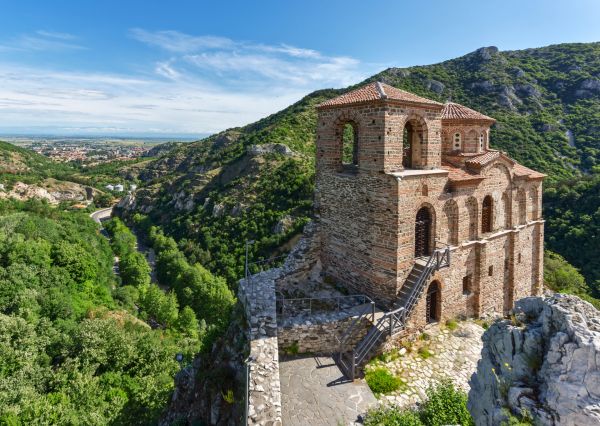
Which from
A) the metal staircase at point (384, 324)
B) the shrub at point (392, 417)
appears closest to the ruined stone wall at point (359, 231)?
the metal staircase at point (384, 324)

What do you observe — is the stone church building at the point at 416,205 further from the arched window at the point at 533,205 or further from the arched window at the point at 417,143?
the arched window at the point at 533,205

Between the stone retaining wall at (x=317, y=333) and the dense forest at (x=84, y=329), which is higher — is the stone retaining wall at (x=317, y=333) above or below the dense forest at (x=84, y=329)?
above

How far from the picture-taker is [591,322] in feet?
16.7

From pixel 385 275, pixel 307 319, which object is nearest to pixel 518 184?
pixel 385 275

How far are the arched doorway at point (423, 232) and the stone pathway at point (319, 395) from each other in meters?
5.32

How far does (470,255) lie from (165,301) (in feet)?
97.8

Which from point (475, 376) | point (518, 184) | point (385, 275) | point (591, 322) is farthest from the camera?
point (518, 184)

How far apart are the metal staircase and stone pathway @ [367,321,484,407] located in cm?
56

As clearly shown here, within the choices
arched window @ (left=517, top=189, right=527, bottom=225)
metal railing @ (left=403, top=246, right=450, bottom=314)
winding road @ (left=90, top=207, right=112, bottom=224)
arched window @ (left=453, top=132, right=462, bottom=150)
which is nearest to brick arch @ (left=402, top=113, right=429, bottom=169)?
metal railing @ (left=403, top=246, right=450, bottom=314)

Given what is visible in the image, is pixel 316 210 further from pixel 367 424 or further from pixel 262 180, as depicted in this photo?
pixel 262 180

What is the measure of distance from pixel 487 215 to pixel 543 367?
1127 cm

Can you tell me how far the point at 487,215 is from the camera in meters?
15.2

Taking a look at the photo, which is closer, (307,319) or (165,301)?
(307,319)

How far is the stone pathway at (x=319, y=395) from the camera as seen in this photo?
8516mm
